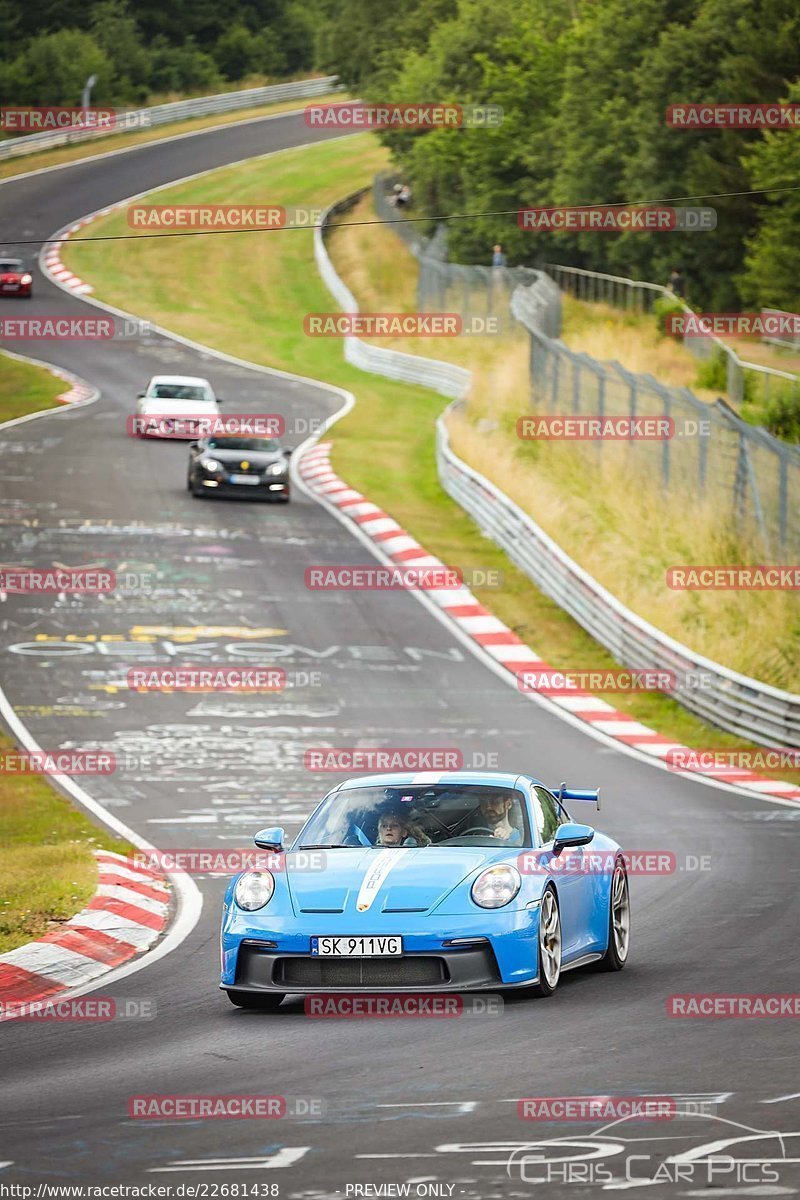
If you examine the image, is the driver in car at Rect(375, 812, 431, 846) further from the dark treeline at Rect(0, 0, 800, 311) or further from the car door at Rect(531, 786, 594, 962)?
the dark treeline at Rect(0, 0, 800, 311)

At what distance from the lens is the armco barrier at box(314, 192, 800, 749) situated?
21906 millimetres

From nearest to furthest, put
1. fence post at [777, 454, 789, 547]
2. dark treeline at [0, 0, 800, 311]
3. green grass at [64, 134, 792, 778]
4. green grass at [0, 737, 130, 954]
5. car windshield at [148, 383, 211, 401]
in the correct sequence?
green grass at [0, 737, 130, 954] < fence post at [777, 454, 789, 547] < green grass at [64, 134, 792, 778] < car windshield at [148, 383, 211, 401] < dark treeline at [0, 0, 800, 311]

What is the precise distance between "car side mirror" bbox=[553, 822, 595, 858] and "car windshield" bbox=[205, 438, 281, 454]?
24.9 m

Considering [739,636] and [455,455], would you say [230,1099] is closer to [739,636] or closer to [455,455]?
[739,636]

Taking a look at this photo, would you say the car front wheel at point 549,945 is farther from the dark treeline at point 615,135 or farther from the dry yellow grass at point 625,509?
the dark treeline at point 615,135

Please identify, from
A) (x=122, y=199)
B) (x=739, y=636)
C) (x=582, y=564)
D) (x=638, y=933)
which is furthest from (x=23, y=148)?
(x=638, y=933)

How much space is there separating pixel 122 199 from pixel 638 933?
64.2 m

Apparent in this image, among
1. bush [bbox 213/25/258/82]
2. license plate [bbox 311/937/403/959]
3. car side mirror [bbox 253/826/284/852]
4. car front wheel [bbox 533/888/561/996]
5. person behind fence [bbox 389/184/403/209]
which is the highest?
bush [bbox 213/25/258/82]

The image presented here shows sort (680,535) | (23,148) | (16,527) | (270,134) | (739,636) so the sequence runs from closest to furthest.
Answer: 1. (739,636)
2. (680,535)
3. (16,527)
4. (23,148)
5. (270,134)

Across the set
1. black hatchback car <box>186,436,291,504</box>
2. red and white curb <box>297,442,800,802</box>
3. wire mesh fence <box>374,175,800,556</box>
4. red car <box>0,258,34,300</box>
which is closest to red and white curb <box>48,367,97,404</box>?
red and white curb <box>297,442,800,802</box>

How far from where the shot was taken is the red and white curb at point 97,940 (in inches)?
447

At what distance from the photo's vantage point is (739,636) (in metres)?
24.7

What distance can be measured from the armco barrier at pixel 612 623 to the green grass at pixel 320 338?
0.23 meters

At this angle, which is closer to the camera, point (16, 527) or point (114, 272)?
point (16, 527)
